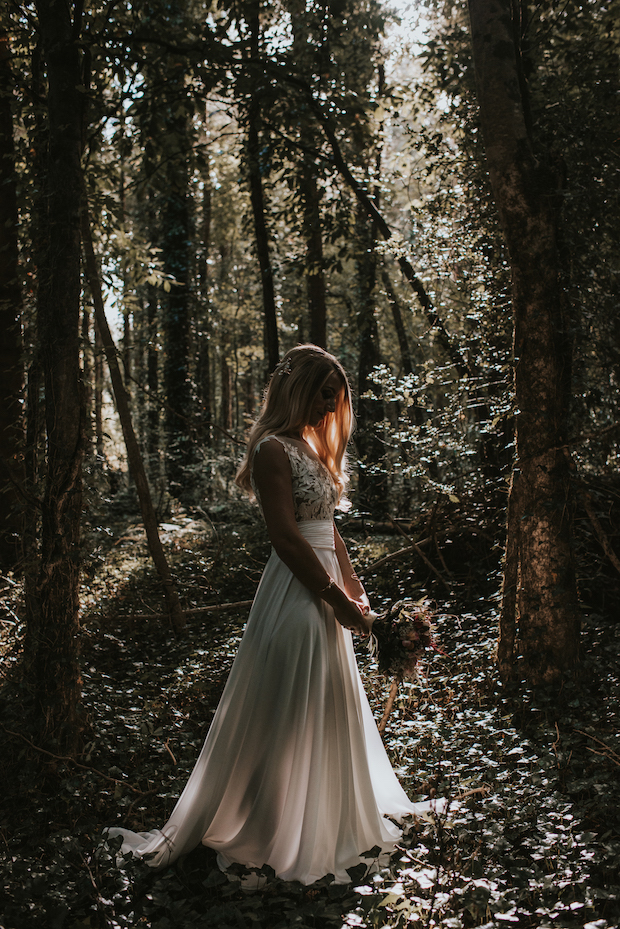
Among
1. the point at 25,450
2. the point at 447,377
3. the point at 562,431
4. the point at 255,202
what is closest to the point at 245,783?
the point at 25,450

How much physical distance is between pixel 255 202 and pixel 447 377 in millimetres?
5259

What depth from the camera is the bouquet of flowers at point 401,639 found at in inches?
124

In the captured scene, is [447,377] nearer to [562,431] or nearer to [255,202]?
[562,431]

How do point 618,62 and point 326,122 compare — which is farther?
point 326,122

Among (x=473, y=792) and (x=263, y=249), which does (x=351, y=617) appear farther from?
(x=263, y=249)

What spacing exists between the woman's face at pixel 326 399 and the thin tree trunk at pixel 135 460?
112 inches

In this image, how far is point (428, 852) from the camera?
3156mm

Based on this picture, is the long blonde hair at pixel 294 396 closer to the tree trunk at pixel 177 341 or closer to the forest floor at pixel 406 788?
the forest floor at pixel 406 788

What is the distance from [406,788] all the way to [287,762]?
1075 mm

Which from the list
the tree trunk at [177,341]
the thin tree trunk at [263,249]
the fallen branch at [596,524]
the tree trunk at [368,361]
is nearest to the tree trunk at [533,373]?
the fallen branch at [596,524]

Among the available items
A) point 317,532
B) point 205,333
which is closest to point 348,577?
point 317,532

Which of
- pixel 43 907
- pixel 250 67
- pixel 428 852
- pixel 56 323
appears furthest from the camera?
pixel 250 67

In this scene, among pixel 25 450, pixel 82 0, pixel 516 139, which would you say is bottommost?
pixel 25 450

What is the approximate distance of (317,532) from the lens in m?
3.41
